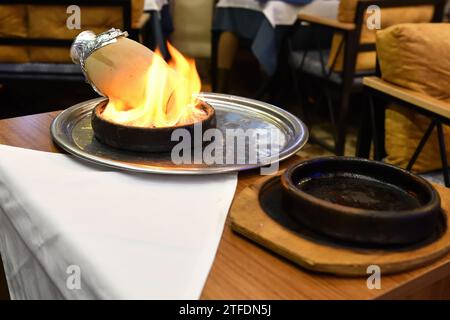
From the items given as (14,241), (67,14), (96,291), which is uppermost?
(67,14)

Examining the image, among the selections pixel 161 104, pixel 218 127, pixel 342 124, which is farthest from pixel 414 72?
pixel 342 124

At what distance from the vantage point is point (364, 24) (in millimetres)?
2719

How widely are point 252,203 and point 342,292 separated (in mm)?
241

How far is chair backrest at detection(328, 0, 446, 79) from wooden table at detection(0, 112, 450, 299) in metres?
1.97

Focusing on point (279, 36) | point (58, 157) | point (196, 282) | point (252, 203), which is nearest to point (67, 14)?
point (279, 36)

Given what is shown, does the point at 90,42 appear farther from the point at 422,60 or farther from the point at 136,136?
the point at 422,60

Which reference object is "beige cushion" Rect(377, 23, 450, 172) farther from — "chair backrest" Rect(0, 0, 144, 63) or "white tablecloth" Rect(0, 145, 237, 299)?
"chair backrest" Rect(0, 0, 144, 63)

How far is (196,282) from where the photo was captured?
742 millimetres

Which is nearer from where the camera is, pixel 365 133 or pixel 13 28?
pixel 365 133

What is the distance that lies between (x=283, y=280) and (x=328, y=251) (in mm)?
→ 81

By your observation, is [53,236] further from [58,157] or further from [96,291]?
[58,157]

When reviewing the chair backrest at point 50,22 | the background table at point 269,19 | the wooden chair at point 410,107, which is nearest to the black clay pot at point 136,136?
the wooden chair at point 410,107
